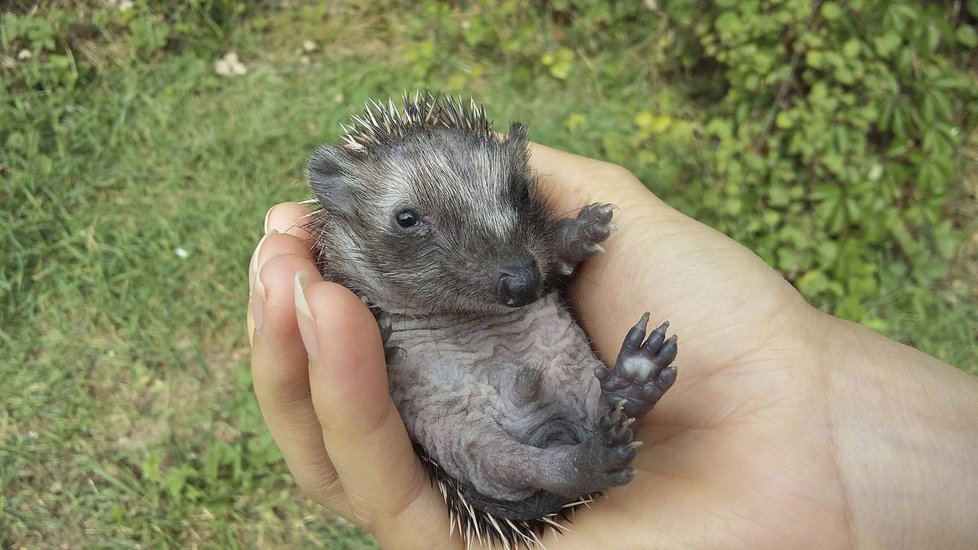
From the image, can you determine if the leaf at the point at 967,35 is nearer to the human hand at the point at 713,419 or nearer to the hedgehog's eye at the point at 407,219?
the human hand at the point at 713,419

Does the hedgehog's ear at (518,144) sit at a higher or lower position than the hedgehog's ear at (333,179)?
higher

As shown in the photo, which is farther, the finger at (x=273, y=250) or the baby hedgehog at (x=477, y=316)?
the finger at (x=273, y=250)

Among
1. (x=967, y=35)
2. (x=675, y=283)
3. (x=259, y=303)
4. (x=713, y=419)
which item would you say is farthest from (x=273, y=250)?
(x=967, y=35)

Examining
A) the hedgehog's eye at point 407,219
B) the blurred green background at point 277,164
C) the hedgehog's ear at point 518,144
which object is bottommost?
the blurred green background at point 277,164

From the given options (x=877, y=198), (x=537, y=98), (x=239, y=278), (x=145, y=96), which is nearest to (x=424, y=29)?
(x=537, y=98)

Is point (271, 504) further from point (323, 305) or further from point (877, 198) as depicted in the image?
point (877, 198)

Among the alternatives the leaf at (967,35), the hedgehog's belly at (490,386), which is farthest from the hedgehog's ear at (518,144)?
the leaf at (967,35)

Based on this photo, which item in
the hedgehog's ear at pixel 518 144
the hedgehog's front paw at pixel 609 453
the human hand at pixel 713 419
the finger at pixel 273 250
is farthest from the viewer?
the hedgehog's ear at pixel 518 144
